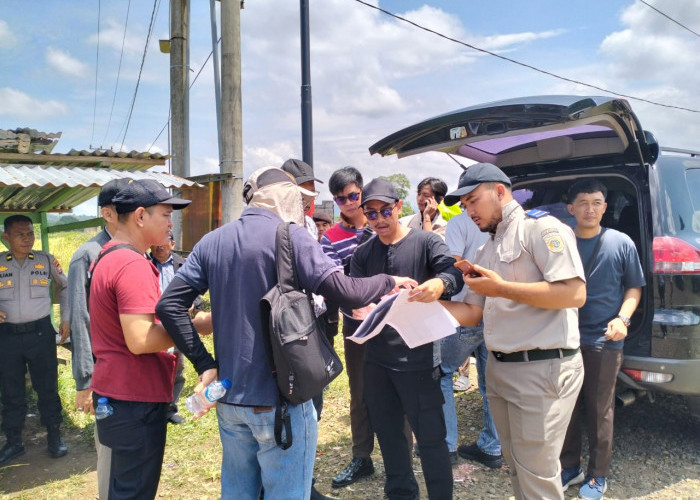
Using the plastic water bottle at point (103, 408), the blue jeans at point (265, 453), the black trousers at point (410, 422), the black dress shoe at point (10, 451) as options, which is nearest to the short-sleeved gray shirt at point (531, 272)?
the black trousers at point (410, 422)

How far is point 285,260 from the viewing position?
6.27 feet

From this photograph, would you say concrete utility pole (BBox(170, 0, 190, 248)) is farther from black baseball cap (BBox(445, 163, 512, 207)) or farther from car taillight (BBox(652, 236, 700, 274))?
car taillight (BBox(652, 236, 700, 274))

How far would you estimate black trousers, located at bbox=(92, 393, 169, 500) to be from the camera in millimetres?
2094

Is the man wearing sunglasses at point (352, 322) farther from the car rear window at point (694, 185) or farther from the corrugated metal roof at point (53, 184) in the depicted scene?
the car rear window at point (694, 185)

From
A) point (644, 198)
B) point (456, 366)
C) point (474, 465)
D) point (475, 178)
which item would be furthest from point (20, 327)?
point (644, 198)

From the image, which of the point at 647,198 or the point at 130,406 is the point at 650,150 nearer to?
the point at 647,198

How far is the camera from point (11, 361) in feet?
13.8

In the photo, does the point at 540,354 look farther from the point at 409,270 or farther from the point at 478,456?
the point at 478,456

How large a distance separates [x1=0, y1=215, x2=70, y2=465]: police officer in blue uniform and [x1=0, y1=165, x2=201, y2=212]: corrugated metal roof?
565 millimetres

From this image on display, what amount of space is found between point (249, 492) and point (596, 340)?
221cm

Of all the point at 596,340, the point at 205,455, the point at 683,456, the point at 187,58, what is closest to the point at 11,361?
the point at 205,455

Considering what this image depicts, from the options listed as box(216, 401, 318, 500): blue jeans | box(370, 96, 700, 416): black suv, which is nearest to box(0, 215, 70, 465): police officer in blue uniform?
box(216, 401, 318, 500): blue jeans

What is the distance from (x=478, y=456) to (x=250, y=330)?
244 cm

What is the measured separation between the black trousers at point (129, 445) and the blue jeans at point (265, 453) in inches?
13.7
